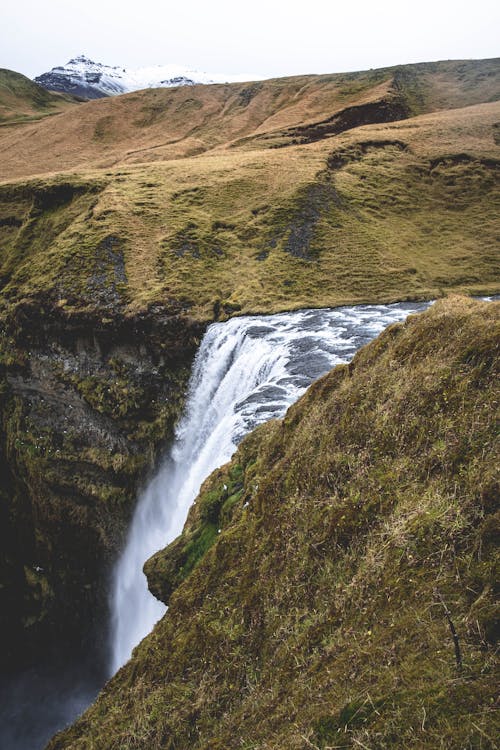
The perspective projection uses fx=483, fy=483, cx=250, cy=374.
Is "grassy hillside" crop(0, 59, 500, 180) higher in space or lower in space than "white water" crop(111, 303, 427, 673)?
higher

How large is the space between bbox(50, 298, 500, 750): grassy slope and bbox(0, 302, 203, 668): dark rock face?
19.3 m

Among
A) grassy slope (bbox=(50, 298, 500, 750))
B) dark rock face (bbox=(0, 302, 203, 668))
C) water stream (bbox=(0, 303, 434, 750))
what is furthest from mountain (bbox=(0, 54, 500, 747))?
grassy slope (bbox=(50, 298, 500, 750))

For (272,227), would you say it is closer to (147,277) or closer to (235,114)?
(147,277)

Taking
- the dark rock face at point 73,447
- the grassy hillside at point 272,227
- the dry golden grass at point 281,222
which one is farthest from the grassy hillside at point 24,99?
the dark rock face at point 73,447

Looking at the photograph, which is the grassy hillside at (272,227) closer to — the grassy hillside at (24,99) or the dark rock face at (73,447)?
the dark rock face at (73,447)

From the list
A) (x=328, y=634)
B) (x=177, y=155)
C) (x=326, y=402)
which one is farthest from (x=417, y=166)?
(x=328, y=634)

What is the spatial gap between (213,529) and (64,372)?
24.0 m

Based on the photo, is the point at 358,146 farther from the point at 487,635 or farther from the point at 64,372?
the point at 487,635

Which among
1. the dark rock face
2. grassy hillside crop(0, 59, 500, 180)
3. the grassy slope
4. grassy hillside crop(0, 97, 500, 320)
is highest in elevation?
grassy hillside crop(0, 59, 500, 180)

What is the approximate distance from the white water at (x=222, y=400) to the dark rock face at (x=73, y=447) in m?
2.08

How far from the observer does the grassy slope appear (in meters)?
4.34

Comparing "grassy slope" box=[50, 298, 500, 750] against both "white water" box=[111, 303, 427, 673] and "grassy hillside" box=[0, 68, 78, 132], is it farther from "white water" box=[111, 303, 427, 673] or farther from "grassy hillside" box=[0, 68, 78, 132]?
"grassy hillside" box=[0, 68, 78, 132]

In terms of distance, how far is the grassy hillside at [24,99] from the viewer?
11724 centimetres

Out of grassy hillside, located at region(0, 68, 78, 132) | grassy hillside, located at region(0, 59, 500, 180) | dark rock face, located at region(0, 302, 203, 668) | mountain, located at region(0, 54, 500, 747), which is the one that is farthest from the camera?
grassy hillside, located at region(0, 68, 78, 132)
